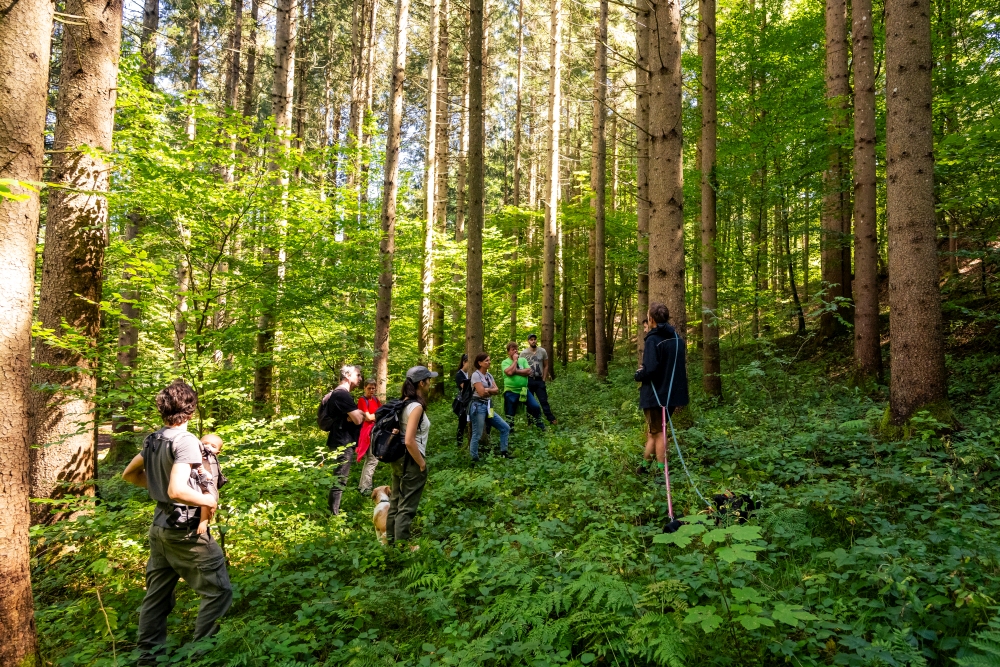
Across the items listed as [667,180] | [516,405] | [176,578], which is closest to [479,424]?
[516,405]

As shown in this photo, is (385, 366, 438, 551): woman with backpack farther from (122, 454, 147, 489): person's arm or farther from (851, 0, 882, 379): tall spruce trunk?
(851, 0, 882, 379): tall spruce trunk

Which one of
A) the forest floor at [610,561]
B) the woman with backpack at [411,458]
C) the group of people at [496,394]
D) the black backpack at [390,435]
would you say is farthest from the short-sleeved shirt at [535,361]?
the black backpack at [390,435]

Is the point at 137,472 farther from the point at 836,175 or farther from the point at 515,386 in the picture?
the point at 836,175

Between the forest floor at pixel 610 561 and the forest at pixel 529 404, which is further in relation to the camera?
the forest at pixel 529 404

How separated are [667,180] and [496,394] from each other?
443 centimetres

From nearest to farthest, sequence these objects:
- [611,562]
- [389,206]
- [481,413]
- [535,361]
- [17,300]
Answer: [17,300]
[611,562]
[481,413]
[535,361]
[389,206]

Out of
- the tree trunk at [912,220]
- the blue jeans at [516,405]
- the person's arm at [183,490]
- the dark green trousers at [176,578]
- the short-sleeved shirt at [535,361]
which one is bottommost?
the dark green trousers at [176,578]

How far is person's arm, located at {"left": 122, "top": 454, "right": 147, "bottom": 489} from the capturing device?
3598 mm

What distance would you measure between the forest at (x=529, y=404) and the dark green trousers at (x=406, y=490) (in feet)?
0.33

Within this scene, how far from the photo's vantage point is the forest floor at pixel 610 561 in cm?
272

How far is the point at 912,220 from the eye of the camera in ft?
18.5

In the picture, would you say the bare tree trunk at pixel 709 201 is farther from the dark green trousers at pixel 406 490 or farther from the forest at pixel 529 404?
the dark green trousers at pixel 406 490

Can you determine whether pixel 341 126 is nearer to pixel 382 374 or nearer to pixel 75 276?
pixel 382 374

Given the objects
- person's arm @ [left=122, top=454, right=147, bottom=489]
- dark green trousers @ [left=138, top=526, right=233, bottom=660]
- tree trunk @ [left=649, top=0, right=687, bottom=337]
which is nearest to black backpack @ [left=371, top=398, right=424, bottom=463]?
dark green trousers @ [left=138, top=526, right=233, bottom=660]
